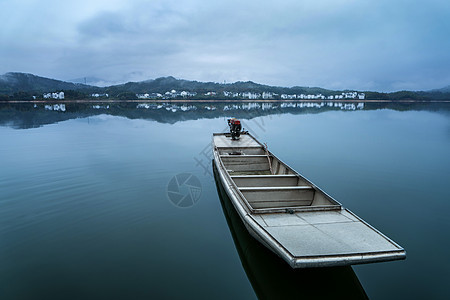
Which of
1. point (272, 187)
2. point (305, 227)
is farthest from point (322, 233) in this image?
point (272, 187)

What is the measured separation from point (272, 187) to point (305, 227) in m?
2.80

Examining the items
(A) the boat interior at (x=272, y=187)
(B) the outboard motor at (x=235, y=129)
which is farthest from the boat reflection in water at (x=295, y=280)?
(B) the outboard motor at (x=235, y=129)

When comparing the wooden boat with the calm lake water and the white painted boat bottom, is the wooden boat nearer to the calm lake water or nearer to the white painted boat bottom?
the white painted boat bottom

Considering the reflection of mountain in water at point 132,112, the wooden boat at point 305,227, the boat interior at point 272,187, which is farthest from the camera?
the reflection of mountain in water at point 132,112

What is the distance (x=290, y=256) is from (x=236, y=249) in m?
3.09

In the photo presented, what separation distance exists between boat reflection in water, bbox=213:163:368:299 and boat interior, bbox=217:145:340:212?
150cm

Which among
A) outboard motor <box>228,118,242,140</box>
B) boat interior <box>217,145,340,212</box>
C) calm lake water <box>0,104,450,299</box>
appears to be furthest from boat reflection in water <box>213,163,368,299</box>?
outboard motor <box>228,118,242,140</box>

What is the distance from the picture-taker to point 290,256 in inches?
212

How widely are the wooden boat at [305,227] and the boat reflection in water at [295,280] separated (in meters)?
1.02

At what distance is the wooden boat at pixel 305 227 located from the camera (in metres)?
5.45

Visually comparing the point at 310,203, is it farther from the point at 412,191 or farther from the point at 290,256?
the point at 412,191

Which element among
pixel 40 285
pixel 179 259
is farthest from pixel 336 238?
pixel 40 285

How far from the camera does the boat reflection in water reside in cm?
611

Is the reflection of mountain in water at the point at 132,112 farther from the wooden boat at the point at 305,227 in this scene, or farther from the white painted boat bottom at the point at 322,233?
the white painted boat bottom at the point at 322,233
